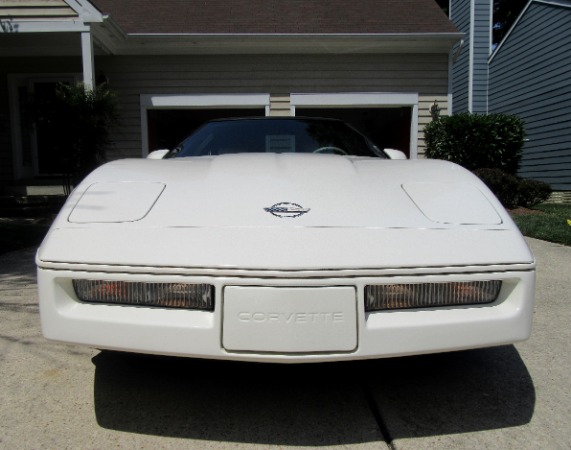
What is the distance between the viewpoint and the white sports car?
4.90 feet

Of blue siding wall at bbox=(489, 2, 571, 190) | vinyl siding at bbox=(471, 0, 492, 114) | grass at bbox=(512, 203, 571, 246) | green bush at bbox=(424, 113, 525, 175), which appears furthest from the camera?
vinyl siding at bbox=(471, 0, 492, 114)

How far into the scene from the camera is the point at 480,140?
8.41 m

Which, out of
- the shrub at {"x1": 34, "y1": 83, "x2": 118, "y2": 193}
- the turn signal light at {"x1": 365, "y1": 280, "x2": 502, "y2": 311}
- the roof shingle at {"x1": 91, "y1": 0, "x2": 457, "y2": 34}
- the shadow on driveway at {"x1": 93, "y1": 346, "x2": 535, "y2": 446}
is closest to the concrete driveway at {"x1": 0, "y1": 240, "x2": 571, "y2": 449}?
the shadow on driveway at {"x1": 93, "y1": 346, "x2": 535, "y2": 446}

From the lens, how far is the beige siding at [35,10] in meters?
7.31

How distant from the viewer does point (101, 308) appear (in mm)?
1583

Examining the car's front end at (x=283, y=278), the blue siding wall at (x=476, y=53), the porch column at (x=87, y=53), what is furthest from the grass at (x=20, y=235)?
the blue siding wall at (x=476, y=53)

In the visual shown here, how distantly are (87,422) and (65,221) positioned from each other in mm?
731

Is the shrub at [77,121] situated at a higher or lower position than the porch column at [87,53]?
lower

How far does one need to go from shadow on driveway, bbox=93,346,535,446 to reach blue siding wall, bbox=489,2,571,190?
1026cm

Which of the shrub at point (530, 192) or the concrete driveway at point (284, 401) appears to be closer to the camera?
the concrete driveway at point (284, 401)

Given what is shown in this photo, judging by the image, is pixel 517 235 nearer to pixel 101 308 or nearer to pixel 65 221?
pixel 101 308

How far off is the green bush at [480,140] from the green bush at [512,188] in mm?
474

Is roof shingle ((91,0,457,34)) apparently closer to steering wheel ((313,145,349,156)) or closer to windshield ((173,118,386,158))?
windshield ((173,118,386,158))

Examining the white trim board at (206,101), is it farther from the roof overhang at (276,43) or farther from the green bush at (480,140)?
the green bush at (480,140)
